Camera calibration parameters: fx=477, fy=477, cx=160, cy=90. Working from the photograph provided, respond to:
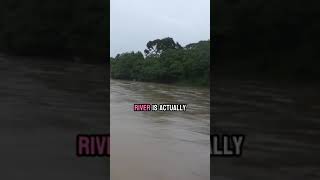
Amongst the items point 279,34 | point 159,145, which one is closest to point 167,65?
point 279,34

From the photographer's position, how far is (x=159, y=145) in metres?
4.64

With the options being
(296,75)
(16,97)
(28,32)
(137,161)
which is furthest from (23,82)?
(296,75)

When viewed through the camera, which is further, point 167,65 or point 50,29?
point 167,65

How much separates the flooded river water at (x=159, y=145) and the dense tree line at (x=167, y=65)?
5137 millimetres

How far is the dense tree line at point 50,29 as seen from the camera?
3804 mm

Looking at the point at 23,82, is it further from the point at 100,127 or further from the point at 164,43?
the point at 164,43

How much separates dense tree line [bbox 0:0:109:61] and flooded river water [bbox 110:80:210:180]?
901 millimetres

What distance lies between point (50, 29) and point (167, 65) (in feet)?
24.4

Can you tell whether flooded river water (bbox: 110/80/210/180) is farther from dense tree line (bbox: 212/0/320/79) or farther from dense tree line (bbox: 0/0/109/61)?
dense tree line (bbox: 212/0/320/79)

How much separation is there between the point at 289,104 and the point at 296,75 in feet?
3.16

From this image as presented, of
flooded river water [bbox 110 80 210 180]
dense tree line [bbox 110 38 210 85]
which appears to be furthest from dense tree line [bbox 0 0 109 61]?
dense tree line [bbox 110 38 210 85]

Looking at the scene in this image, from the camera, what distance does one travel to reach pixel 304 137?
495cm

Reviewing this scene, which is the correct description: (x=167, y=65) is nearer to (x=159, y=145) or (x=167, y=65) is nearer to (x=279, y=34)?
(x=279, y=34)

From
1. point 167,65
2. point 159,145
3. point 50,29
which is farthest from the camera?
point 167,65
